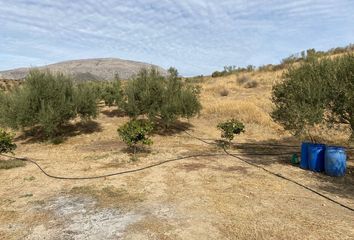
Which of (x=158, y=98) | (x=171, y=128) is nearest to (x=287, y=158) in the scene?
(x=171, y=128)

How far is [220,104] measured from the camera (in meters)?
21.2

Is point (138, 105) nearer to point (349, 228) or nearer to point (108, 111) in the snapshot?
point (108, 111)

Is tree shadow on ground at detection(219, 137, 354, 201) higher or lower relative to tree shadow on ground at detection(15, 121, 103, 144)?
lower

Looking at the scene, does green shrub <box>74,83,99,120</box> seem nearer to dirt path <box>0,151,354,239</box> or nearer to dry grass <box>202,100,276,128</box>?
dirt path <box>0,151,354,239</box>

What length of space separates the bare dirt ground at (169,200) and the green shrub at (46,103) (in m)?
2.12

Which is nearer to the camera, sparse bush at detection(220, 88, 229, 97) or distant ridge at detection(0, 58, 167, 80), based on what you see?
sparse bush at detection(220, 88, 229, 97)

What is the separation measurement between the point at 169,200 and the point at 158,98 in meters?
9.73

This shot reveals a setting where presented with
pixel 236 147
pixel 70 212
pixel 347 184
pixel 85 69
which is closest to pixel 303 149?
pixel 347 184

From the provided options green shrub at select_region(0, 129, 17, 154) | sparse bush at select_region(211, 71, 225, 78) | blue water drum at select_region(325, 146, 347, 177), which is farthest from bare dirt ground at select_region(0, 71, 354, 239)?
sparse bush at select_region(211, 71, 225, 78)

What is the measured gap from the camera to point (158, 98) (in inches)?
674

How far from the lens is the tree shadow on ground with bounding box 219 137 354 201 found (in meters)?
8.80

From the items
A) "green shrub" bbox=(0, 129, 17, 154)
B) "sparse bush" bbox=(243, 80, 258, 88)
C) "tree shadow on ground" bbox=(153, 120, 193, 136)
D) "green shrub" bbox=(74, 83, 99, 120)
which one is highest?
"sparse bush" bbox=(243, 80, 258, 88)

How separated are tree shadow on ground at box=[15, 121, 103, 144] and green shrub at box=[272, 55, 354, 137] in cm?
936

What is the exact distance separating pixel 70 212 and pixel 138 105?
1053 centimetres
